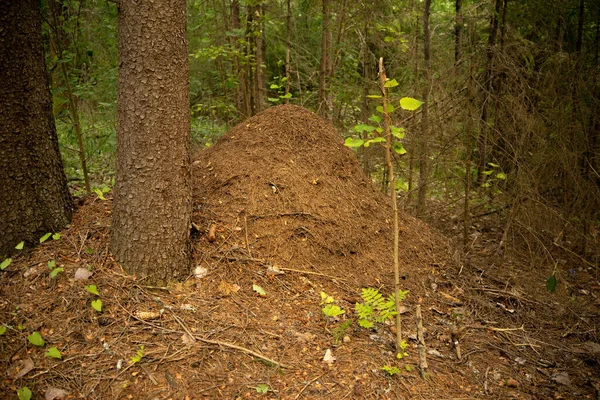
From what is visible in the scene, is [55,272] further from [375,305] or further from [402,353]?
[402,353]

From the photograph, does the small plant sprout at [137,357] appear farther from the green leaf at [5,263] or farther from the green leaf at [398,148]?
the green leaf at [398,148]

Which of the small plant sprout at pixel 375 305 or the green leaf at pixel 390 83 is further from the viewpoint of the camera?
the small plant sprout at pixel 375 305

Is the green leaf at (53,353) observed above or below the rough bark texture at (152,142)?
below

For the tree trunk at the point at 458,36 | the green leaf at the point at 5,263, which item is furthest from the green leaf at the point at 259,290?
the tree trunk at the point at 458,36

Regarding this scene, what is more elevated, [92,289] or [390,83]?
[390,83]

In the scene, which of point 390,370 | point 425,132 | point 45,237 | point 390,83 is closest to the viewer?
point 390,83

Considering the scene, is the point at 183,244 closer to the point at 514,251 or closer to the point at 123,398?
the point at 123,398

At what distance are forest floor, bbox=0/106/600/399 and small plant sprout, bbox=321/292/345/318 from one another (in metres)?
0.06

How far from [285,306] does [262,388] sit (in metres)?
0.87

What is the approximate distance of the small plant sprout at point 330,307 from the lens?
3.05 m

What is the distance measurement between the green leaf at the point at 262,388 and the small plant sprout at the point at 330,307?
71 centimetres

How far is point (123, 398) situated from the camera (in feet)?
7.90

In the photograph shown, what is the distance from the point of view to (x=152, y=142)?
3012 mm

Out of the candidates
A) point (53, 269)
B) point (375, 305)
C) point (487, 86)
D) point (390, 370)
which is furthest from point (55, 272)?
point (487, 86)
